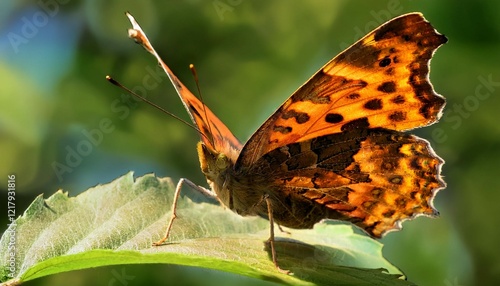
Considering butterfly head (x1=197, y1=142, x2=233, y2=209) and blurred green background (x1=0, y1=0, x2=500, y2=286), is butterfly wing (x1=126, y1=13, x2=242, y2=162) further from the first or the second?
blurred green background (x1=0, y1=0, x2=500, y2=286)

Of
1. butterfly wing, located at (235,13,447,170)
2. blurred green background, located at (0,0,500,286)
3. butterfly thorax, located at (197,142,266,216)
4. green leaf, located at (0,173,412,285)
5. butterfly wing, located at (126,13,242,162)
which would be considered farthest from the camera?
blurred green background, located at (0,0,500,286)

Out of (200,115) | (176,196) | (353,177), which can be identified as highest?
(200,115)

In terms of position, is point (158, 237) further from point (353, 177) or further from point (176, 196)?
point (353, 177)

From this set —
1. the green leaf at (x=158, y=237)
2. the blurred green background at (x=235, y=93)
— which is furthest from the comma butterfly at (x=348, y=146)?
the blurred green background at (x=235, y=93)

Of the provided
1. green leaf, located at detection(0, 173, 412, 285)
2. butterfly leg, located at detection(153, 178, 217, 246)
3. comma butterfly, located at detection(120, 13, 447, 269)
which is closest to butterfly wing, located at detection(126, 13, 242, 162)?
comma butterfly, located at detection(120, 13, 447, 269)

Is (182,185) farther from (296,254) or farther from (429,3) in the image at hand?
(429,3)

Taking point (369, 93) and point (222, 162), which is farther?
point (222, 162)

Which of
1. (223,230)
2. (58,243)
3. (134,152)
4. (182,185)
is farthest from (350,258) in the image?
(134,152)

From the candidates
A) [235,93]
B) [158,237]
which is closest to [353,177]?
[158,237]
